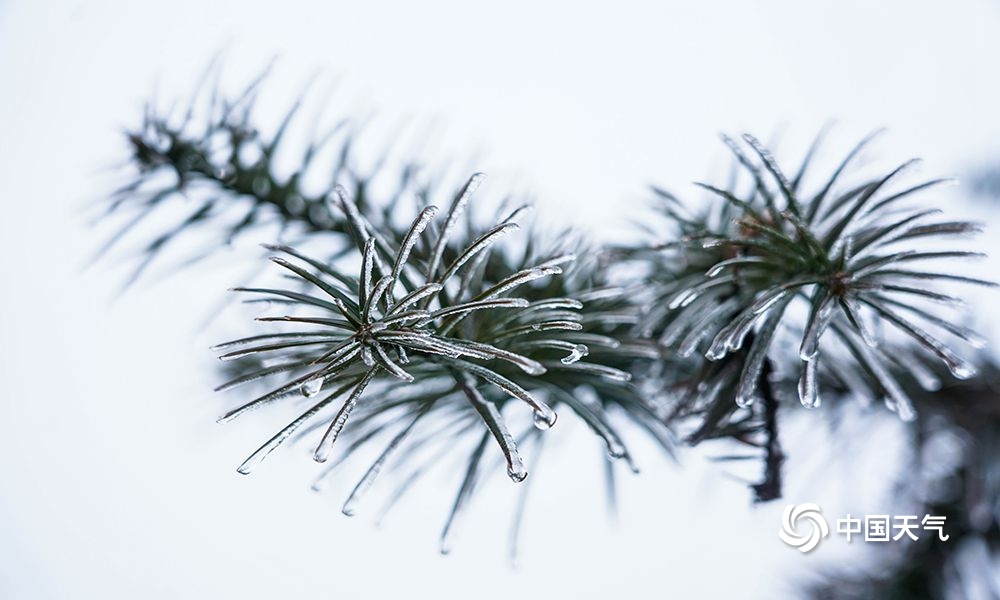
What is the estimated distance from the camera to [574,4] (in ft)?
1.59

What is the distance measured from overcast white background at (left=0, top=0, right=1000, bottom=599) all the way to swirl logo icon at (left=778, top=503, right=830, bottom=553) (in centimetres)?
16

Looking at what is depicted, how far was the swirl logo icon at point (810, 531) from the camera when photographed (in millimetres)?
254

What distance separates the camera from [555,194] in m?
0.41

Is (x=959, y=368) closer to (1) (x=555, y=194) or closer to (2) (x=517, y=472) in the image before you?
(2) (x=517, y=472)

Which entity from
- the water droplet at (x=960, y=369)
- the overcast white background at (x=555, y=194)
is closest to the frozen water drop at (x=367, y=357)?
the water droplet at (x=960, y=369)

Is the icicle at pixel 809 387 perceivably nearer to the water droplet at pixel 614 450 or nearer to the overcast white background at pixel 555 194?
the water droplet at pixel 614 450

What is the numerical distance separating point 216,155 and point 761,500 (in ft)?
0.55

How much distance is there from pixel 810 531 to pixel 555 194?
21 cm

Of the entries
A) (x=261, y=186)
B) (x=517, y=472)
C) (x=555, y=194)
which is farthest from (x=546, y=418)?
(x=555, y=194)

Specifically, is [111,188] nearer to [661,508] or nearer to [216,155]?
[216,155]

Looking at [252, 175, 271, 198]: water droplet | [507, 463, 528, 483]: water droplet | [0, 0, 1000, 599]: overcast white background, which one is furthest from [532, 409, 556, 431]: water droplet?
[0, 0, 1000, 599]: overcast white background

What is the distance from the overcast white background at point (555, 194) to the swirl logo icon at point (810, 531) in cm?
16

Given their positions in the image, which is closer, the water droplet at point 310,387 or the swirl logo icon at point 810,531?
the water droplet at point 310,387

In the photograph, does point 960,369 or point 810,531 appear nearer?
point 960,369
